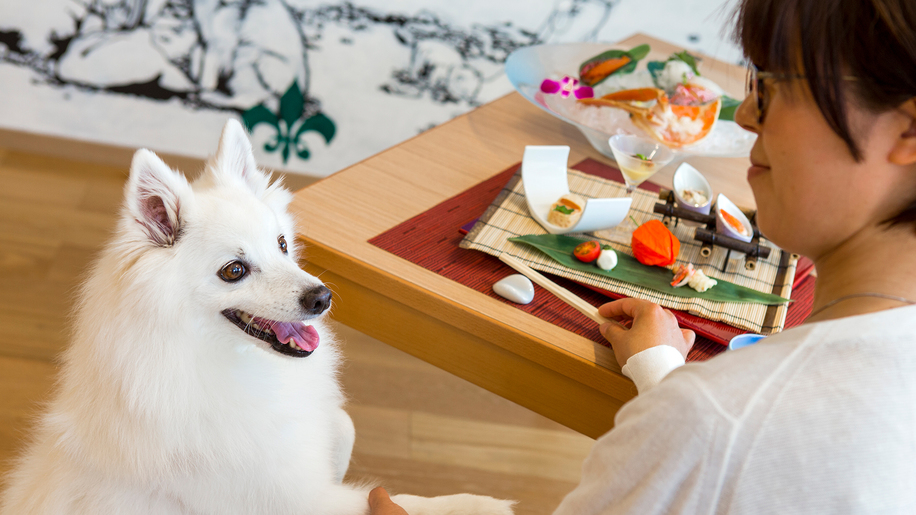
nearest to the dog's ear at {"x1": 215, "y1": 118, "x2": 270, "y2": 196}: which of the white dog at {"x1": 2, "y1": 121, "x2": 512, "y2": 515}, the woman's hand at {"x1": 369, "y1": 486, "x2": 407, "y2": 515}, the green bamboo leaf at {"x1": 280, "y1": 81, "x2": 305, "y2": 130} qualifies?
the white dog at {"x1": 2, "y1": 121, "x2": 512, "y2": 515}

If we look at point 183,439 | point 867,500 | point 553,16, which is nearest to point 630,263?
point 867,500

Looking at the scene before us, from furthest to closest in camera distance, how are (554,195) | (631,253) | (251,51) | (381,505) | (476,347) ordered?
1. (251,51)
2. (554,195)
3. (631,253)
4. (476,347)
5. (381,505)

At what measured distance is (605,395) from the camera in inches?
37.9

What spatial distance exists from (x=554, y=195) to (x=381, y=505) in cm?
68

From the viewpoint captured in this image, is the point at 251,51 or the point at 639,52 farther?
the point at 251,51

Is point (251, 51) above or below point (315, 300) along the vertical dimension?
below

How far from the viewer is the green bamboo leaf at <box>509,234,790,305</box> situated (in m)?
1.07

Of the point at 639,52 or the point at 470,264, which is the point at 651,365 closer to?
the point at 470,264

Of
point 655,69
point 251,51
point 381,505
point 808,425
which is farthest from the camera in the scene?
point 251,51

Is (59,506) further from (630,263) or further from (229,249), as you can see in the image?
(630,263)

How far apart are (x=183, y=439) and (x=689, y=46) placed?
2759 millimetres

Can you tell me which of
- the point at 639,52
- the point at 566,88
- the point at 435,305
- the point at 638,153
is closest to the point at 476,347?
the point at 435,305

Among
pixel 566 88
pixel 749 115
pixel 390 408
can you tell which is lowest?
pixel 390 408

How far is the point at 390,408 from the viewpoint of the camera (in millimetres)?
1996
